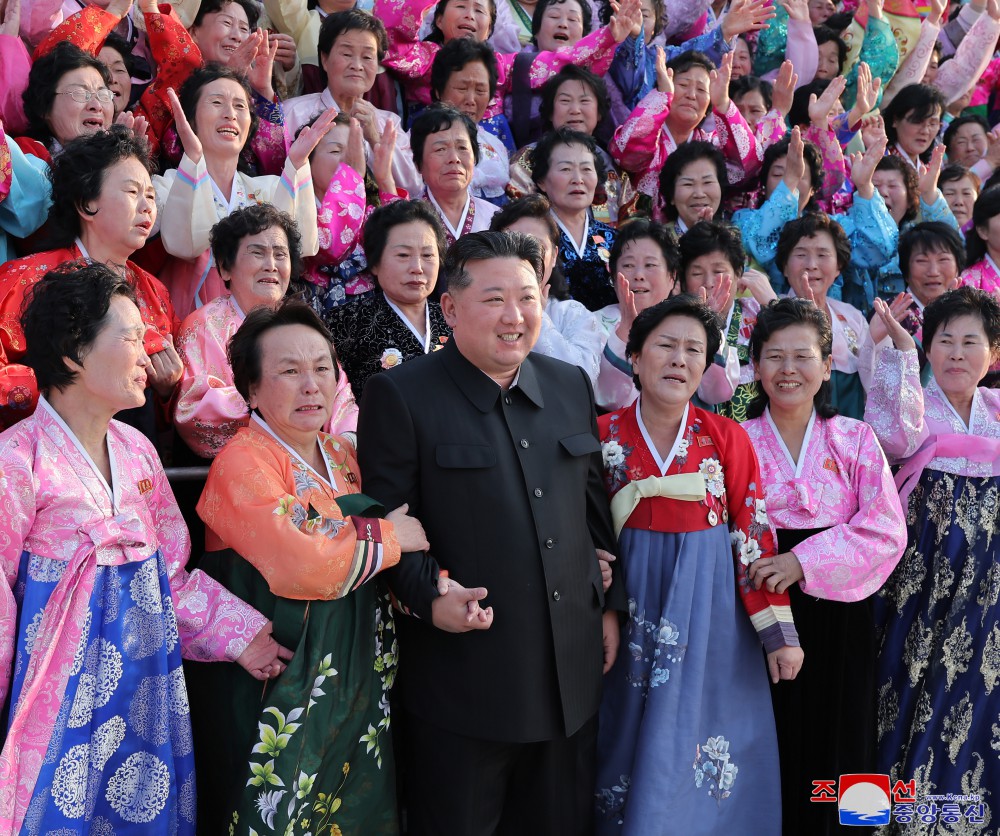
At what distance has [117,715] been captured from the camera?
2.44 meters

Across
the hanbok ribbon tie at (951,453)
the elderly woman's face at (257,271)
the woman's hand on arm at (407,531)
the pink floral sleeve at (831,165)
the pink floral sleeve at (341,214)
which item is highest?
the pink floral sleeve at (831,165)

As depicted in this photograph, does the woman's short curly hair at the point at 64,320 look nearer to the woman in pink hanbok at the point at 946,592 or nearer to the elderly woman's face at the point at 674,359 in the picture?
the elderly woman's face at the point at 674,359

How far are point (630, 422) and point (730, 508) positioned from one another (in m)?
0.39

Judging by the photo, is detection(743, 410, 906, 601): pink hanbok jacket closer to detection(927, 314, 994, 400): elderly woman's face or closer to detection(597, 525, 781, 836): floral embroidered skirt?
detection(597, 525, 781, 836): floral embroidered skirt

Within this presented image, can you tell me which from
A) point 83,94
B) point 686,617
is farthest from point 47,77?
point 686,617

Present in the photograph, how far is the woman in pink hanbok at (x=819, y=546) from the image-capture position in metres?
3.08

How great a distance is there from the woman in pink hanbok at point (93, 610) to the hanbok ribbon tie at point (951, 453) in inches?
85.5

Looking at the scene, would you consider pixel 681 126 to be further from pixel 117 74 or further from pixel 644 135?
pixel 117 74

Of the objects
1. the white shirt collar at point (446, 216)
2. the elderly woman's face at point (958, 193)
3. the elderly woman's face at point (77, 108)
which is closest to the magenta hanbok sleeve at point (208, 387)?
the elderly woman's face at point (77, 108)

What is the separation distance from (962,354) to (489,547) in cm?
198

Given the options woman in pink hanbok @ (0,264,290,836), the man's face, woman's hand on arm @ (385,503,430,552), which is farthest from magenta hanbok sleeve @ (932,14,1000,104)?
woman in pink hanbok @ (0,264,290,836)

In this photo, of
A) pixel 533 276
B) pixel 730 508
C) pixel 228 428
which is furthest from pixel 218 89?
pixel 730 508

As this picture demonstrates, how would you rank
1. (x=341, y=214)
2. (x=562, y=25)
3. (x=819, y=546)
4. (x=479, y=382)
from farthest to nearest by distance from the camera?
(x=562, y=25) < (x=341, y=214) < (x=819, y=546) < (x=479, y=382)

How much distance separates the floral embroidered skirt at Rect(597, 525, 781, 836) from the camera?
283cm
